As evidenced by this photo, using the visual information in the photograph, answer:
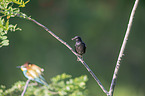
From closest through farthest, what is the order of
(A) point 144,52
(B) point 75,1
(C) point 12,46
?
(C) point 12,46
(B) point 75,1
(A) point 144,52

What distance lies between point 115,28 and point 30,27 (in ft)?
3.53

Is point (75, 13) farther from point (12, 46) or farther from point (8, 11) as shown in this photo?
point (8, 11)

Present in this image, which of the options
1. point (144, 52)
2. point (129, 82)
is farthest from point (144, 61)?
point (129, 82)

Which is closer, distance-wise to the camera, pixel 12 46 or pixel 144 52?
pixel 12 46

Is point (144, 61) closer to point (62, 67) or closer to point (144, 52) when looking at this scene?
point (144, 52)

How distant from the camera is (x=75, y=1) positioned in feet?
8.85

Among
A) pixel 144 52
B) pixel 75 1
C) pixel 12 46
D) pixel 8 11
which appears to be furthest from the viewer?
pixel 144 52

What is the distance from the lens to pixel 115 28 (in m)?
2.84

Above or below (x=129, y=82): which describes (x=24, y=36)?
above

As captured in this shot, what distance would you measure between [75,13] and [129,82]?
109cm

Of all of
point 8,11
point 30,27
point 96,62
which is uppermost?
point 8,11

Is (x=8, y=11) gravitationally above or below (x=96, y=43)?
above

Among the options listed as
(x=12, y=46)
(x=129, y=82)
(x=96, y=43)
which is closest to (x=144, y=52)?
(x=129, y=82)

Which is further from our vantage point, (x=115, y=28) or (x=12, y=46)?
(x=115, y=28)
